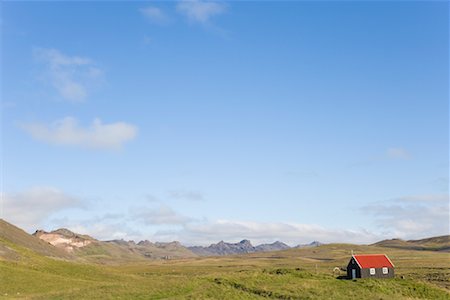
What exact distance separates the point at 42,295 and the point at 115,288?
26.4 feet

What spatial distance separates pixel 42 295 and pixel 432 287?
47.3 metres

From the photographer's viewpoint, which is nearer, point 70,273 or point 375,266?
point 375,266

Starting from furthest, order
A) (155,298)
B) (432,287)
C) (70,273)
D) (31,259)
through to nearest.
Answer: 1. (31,259)
2. (70,273)
3. (432,287)
4. (155,298)

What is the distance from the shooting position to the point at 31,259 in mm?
86375


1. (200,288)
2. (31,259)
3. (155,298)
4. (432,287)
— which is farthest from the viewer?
(31,259)

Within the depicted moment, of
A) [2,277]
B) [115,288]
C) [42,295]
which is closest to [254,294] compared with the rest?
[115,288]

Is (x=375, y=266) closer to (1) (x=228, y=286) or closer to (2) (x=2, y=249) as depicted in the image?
(1) (x=228, y=286)

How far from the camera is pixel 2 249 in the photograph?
86375 mm

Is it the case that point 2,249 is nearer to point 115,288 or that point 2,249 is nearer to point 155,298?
point 115,288

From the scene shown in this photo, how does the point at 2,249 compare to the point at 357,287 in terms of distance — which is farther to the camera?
the point at 2,249

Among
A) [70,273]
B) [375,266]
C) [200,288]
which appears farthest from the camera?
[70,273]

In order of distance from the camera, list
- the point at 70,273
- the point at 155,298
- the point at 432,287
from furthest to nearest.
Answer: the point at 70,273
the point at 432,287
the point at 155,298

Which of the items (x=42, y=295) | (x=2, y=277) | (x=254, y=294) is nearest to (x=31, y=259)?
(x=2, y=277)

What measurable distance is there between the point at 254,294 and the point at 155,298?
11.0 m
